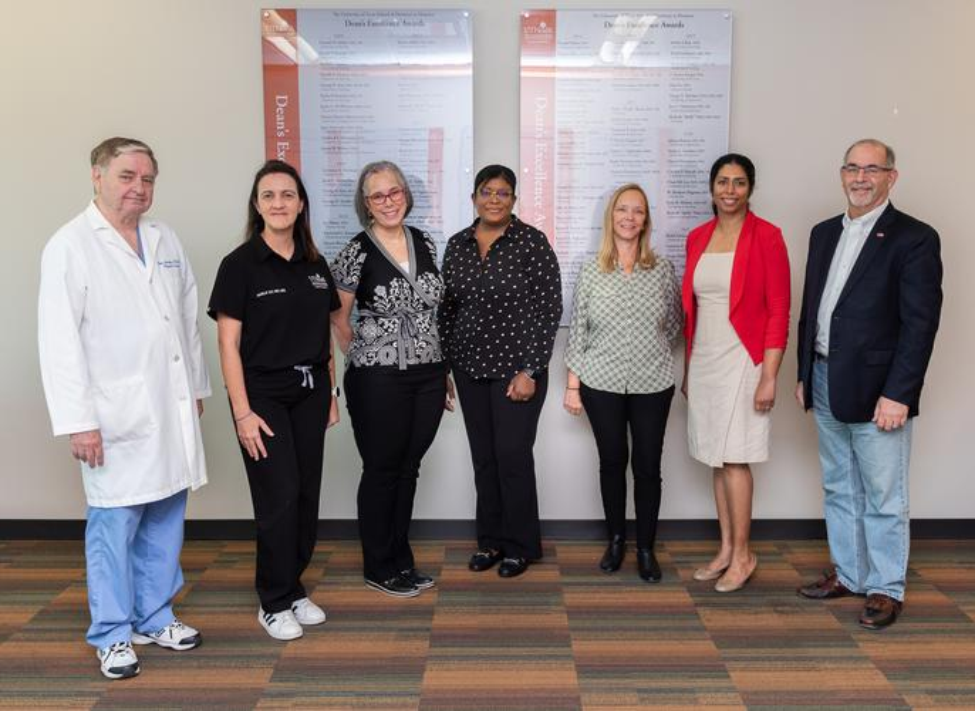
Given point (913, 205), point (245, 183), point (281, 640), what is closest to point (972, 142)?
point (913, 205)

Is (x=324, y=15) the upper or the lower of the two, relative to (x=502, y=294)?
upper

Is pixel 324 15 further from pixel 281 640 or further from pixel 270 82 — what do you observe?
pixel 281 640

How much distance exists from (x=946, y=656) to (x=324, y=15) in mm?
3119

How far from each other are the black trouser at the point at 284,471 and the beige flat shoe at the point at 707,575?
4.70ft

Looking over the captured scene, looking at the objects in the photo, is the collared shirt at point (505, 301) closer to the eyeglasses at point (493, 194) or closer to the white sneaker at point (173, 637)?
the eyeglasses at point (493, 194)

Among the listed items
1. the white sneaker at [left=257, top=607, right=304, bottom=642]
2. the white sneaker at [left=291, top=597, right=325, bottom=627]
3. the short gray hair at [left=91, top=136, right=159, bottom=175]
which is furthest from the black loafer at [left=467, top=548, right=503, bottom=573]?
Answer: the short gray hair at [left=91, top=136, right=159, bottom=175]

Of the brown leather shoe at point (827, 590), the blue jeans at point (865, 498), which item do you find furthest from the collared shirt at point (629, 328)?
the brown leather shoe at point (827, 590)

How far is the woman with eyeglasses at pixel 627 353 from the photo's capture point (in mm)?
2980

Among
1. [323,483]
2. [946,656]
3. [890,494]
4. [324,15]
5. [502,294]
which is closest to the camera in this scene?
[946,656]

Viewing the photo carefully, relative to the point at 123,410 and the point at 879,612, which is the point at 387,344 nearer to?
the point at 123,410

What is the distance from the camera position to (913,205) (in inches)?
133

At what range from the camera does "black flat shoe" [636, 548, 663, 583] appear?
3.06 m

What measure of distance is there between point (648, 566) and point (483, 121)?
1.85m

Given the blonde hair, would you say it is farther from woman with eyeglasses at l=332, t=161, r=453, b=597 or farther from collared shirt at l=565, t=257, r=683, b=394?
woman with eyeglasses at l=332, t=161, r=453, b=597
